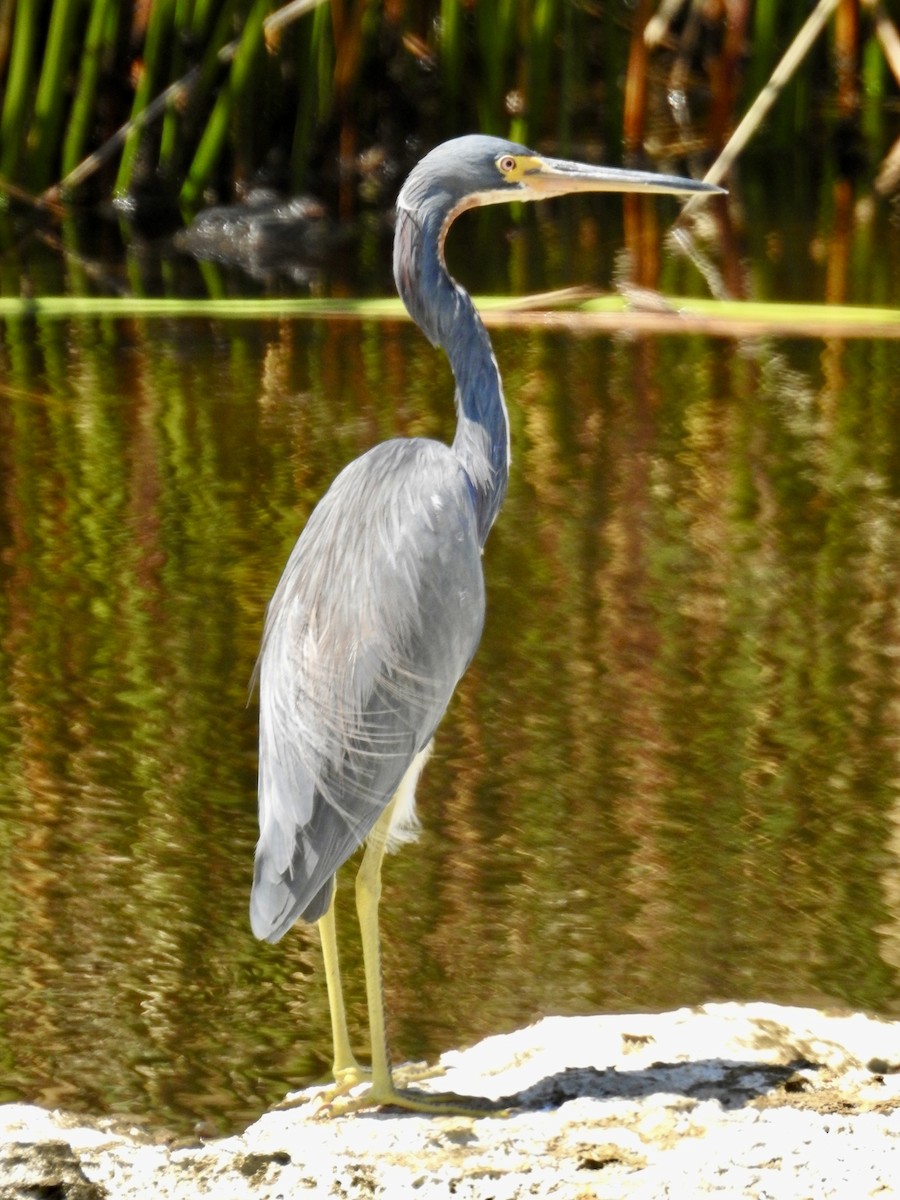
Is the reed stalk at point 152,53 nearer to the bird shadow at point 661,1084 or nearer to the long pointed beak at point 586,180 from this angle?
the long pointed beak at point 586,180

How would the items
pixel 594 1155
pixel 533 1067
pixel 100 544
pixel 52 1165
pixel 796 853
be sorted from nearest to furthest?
pixel 52 1165 → pixel 594 1155 → pixel 533 1067 → pixel 796 853 → pixel 100 544

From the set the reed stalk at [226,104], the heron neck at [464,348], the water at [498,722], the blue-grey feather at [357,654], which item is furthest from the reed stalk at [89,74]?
the blue-grey feather at [357,654]

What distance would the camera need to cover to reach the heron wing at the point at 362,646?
133 inches

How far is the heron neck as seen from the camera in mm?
3736

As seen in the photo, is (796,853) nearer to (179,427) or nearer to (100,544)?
(100,544)

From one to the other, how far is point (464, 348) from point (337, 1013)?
4.19ft

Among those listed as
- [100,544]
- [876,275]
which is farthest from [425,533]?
[876,275]

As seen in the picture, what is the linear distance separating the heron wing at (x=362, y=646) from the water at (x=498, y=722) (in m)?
0.58

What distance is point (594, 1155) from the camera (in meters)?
2.95

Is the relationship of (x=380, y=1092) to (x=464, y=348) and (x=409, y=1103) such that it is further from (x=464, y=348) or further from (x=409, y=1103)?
(x=464, y=348)

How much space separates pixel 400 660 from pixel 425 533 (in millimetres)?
229

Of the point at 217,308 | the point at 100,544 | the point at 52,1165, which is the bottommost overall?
the point at 52,1165

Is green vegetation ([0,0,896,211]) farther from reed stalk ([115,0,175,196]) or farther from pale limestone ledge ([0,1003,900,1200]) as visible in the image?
pale limestone ledge ([0,1003,900,1200])

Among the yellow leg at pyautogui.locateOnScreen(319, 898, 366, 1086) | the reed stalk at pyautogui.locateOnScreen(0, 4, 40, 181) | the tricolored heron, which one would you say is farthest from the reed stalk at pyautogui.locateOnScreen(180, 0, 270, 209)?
the yellow leg at pyautogui.locateOnScreen(319, 898, 366, 1086)
